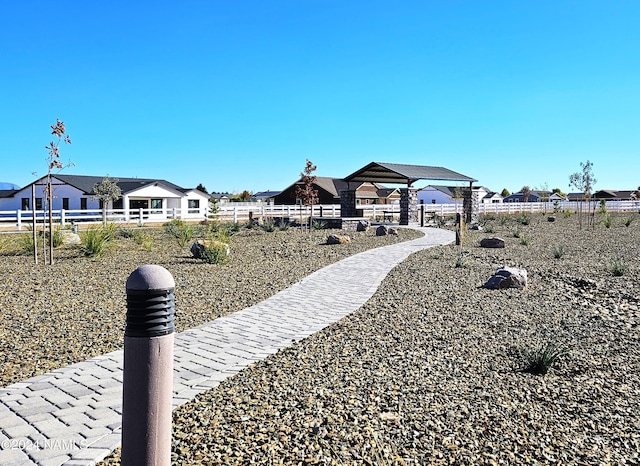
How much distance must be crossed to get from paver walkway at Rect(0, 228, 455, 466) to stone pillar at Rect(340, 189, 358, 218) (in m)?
22.2

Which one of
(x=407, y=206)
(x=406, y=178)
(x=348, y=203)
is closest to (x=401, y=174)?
(x=407, y=206)

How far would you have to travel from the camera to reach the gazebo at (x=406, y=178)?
29500 millimetres

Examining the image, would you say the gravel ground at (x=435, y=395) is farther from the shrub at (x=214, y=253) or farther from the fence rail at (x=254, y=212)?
→ the fence rail at (x=254, y=212)

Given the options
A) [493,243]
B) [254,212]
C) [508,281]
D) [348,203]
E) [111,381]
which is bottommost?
[111,381]

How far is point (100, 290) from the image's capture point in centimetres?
879

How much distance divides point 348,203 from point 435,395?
2680 centimetres

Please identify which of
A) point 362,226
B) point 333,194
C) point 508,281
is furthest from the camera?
point 333,194

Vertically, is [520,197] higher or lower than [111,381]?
higher

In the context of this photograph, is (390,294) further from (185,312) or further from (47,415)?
(47,415)

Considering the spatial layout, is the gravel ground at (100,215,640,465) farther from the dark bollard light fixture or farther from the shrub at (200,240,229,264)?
the shrub at (200,240,229,264)

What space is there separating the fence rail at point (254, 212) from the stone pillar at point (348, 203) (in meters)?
1.60

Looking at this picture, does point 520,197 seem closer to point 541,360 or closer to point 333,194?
point 333,194

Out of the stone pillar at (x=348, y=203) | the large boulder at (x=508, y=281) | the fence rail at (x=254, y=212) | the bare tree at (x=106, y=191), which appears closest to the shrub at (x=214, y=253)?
the large boulder at (x=508, y=281)

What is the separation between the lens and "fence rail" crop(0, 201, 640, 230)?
2989 cm
